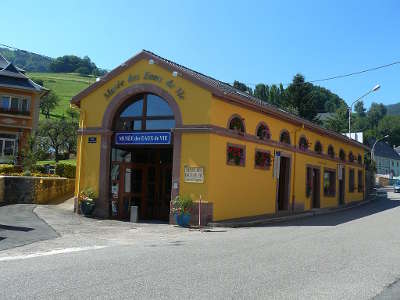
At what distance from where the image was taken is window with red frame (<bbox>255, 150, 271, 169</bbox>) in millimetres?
20094

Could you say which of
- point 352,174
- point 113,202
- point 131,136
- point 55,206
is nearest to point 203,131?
point 131,136

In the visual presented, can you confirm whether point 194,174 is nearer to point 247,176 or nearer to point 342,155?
point 247,176

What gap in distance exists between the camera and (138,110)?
1919 centimetres

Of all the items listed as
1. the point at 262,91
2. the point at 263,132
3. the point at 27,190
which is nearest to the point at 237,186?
the point at 263,132

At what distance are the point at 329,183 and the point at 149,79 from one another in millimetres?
15861

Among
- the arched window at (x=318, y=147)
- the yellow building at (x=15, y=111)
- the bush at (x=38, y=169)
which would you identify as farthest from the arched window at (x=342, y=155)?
the yellow building at (x=15, y=111)

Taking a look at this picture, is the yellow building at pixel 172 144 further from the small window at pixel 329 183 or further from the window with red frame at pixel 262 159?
the small window at pixel 329 183

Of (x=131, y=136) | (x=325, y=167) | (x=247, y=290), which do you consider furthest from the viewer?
(x=325, y=167)

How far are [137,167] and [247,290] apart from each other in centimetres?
1343

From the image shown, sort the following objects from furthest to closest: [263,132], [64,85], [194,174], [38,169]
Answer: [64,85] < [38,169] < [263,132] < [194,174]

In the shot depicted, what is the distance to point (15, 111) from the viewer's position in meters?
37.0

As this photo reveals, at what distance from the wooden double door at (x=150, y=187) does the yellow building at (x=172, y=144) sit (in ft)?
0.14

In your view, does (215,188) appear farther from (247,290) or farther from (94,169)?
(247,290)

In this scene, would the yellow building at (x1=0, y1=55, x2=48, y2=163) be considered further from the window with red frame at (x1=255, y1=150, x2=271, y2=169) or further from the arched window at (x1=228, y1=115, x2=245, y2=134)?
the arched window at (x1=228, y1=115, x2=245, y2=134)
